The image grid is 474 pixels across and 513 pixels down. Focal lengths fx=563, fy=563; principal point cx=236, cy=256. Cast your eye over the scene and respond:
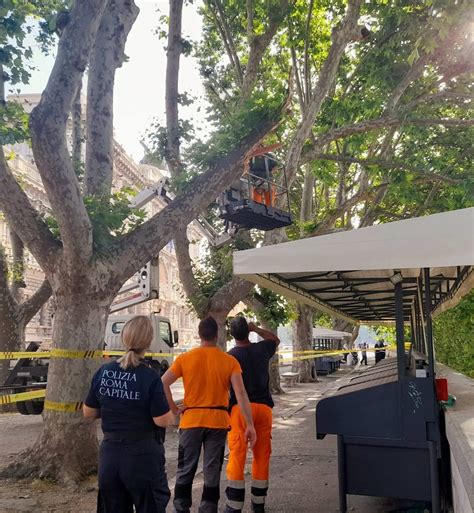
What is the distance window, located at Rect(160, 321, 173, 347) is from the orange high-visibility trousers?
37.1ft

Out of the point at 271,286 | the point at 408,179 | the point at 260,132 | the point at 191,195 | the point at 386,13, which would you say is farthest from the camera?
the point at 408,179

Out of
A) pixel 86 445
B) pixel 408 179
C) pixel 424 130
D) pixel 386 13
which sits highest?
pixel 386 13

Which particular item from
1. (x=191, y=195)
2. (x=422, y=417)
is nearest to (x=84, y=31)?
(x=191, y=195)

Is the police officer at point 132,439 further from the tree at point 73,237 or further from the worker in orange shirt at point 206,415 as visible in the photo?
the tree at point 73,237

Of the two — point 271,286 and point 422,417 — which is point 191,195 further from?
point 422,417

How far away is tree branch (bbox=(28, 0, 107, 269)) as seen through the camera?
20.6 feet

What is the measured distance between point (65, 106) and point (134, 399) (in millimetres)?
4226

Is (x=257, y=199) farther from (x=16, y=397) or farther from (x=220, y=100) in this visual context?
(x=16, y=397)

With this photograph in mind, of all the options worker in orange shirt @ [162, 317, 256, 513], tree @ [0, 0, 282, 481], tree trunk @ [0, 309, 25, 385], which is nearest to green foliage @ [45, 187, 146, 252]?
tree @ [0, 0, 282, 481]

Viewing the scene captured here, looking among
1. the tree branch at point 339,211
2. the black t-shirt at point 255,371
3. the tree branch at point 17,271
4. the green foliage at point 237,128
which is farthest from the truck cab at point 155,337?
Answer: the black t-shirt at point 255,371

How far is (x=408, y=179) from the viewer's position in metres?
15.0

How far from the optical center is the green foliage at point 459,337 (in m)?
12.8

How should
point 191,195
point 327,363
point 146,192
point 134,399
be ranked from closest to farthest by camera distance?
point 134,399
point 191,195
point 146,192
point 327,363

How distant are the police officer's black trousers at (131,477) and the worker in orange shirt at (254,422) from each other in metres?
1.52
